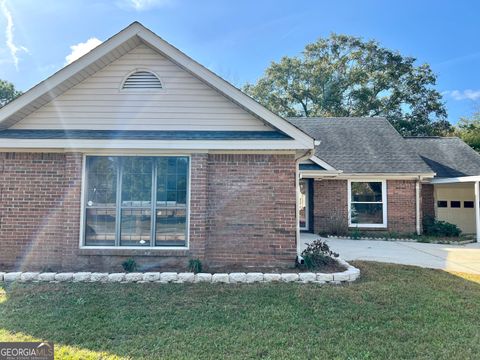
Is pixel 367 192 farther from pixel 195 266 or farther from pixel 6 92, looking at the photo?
pixel 6 92

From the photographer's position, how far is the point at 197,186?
6.97 meters

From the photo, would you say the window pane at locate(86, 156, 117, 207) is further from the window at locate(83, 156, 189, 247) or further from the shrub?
the shrub

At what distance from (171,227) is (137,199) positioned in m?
0.96

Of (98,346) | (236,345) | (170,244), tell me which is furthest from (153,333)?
(170,244)

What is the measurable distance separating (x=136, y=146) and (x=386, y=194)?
36.2ft

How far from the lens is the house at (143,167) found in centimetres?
690

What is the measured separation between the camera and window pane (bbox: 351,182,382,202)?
14.0 m

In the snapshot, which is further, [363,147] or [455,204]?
[363,147]

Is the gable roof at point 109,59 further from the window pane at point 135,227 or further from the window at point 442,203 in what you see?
the window at point 442,203

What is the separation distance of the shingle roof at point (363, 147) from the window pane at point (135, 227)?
31.1 feet

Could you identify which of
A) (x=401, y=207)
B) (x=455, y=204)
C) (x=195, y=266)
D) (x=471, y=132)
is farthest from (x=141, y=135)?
(x=471, y=132)

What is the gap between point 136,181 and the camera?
23.5ft

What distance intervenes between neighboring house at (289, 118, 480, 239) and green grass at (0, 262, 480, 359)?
24.5 feet

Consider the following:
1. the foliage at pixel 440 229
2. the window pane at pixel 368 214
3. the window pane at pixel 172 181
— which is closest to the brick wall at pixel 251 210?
the window pane at pixel 172 181
